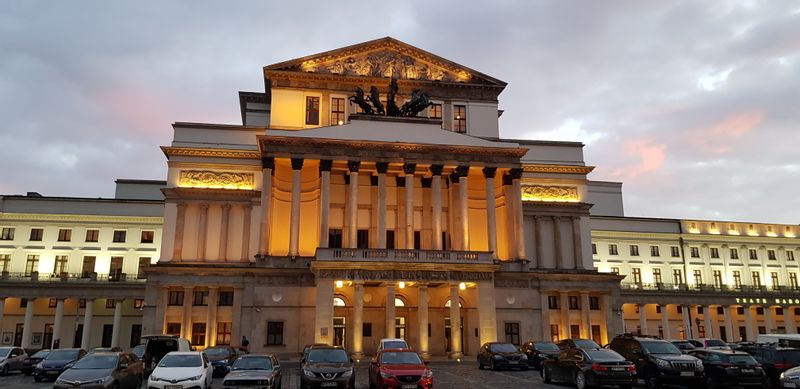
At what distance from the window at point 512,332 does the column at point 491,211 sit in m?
5.74

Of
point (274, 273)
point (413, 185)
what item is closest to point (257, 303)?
point (274, 273)

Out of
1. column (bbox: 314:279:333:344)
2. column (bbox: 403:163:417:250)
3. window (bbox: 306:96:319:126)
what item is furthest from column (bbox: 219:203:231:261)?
column (bbox: 403:163:417:250)

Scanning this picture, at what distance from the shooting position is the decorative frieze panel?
171 ft

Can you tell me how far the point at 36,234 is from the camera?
62969 mm

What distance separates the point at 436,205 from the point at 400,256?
7083 mm

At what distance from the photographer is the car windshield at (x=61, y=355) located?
103 ft

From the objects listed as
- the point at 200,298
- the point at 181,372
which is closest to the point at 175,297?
the point at 200,298

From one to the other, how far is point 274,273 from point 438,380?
21.6m

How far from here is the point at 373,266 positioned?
44750 mm

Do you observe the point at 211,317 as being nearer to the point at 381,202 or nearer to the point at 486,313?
the point at 381,202

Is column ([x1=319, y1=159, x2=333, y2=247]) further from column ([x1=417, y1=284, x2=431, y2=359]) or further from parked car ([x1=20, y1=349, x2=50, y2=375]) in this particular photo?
parked car ([x1=20, y1=349, x2=50, y2=375])

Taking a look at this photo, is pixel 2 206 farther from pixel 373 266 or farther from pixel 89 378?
pixel 89 378

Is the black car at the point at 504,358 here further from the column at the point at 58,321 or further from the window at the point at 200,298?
the column at the point at 58,321

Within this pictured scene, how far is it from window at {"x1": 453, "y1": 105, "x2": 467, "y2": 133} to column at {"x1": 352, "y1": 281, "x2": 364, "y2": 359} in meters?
19.4
